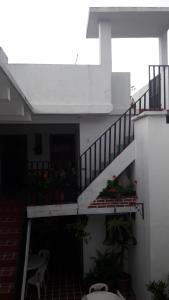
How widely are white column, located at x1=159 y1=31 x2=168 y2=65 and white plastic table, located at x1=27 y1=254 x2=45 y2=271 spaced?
6.78 meters

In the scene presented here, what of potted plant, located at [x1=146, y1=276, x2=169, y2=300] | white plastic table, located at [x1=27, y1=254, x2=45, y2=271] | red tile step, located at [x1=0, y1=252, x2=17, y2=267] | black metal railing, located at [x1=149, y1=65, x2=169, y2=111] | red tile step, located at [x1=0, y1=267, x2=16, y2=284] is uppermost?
black metal railing, located at [x1=149, y1=65, x2=169, y2=111]

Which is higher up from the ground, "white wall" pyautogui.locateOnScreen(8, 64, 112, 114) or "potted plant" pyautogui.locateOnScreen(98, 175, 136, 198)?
"white wall" pyautogui.locateOnScreen(8, 64, 112, 114)

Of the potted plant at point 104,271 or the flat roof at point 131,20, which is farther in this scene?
the flat roof at point 131,20

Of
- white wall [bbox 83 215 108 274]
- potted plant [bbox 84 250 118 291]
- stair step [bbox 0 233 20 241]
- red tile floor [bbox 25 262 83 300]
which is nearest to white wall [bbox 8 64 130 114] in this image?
white wall [bbox 83 215 108 274]

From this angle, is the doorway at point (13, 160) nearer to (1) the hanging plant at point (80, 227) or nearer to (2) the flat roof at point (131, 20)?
(1) the hanging plant at point (80, 227)

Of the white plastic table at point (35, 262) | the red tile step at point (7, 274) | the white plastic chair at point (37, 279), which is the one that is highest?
the red tile step at point (7, 274)

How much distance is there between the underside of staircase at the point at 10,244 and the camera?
5047 millimetres

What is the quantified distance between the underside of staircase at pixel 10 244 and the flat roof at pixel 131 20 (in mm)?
5281

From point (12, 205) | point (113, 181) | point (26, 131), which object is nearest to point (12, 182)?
point (26, 131)

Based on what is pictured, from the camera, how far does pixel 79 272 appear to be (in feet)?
27.5

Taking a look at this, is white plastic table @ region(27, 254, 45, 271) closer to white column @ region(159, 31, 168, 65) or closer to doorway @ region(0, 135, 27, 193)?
doorway @ region(0, 135, 27, 193)

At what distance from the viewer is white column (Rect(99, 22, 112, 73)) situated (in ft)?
25.4

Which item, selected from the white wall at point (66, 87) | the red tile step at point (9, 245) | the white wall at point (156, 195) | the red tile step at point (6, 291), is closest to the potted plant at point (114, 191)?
the white wall at point (156, 195)

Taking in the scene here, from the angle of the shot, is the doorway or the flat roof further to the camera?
the doorway
